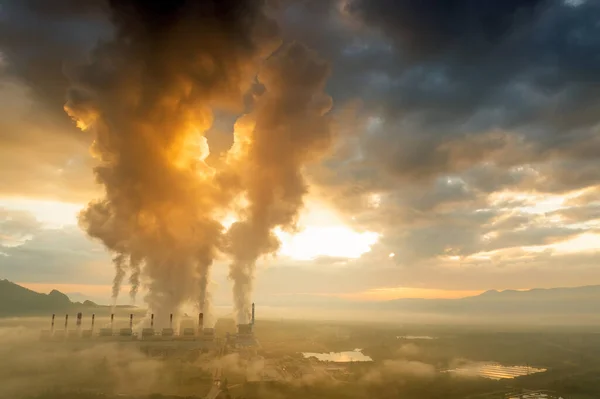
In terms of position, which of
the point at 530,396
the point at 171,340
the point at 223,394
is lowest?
the point at 530,396

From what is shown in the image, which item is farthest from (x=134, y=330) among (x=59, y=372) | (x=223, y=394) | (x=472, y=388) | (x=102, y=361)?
(x=472, y=388)

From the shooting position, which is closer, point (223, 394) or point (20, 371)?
point (223, 394)

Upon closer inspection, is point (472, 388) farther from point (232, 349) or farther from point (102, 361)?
point (102, 361)

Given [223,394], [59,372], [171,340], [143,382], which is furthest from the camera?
[171,340]

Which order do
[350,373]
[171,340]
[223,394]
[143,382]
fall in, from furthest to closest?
1. [350,373]
2. [171,340]
3. [143,382]
4. [223,394]

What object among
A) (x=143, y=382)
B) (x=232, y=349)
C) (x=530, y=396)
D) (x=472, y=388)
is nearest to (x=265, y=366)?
(x=232, y=349)

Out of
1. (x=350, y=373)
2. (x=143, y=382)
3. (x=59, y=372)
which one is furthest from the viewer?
(x=350, y=373)

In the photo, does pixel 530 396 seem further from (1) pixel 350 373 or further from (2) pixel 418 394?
(1) pixel 350 373

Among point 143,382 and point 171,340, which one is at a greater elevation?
point 171,340

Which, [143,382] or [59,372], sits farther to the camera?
[59,372]
